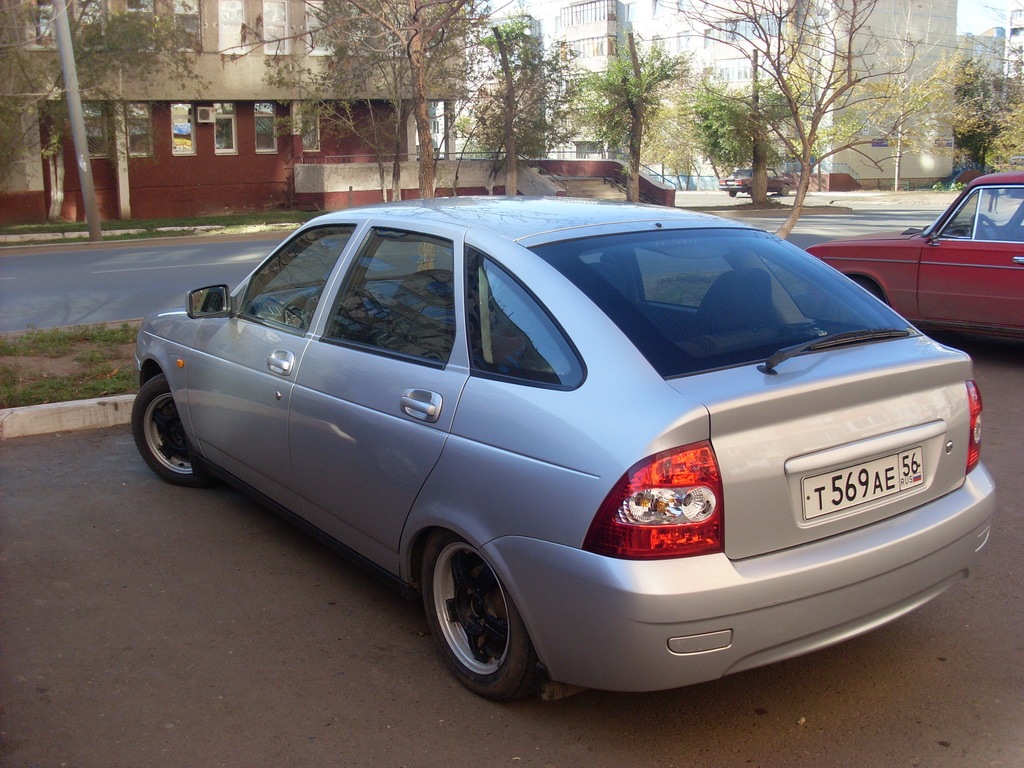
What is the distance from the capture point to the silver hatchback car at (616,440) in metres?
2.90

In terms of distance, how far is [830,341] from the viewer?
3.38 meters

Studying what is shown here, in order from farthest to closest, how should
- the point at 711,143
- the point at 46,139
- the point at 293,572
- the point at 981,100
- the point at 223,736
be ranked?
the point at 981,100
the point at 711,143
the point at 46,139
the point at 293,572
the point at 223,736

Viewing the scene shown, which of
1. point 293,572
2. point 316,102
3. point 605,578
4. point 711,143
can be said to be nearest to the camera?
point 605,578

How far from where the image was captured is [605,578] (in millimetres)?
2881

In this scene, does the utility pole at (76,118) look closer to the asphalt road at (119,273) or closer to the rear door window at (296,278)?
the asphalt road at (119,273)

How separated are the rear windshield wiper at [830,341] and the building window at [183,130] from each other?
34.6 metres

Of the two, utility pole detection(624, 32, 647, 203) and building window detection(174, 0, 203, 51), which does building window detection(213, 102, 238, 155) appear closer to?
building window detection(174, 0, 203, 51)

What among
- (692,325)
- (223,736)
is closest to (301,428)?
(223,736)

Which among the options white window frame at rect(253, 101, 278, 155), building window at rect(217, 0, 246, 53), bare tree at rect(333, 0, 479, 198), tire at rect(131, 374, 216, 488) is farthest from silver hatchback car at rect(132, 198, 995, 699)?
white window frame at rect(253, 101, 278, 155)

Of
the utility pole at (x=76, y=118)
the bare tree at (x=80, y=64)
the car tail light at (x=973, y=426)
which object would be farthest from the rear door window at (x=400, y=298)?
the bare tree at (x=80, y=64)

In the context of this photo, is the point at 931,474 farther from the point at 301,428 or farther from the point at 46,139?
the point at 46,139

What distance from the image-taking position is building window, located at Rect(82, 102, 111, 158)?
31.1 metres

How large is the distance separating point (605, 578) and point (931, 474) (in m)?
1.27

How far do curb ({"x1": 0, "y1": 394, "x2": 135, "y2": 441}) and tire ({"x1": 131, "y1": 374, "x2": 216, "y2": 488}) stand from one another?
139cm
